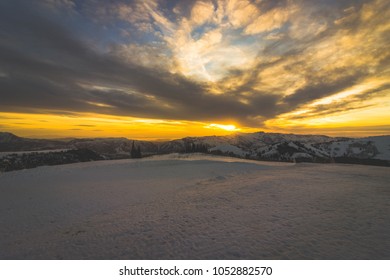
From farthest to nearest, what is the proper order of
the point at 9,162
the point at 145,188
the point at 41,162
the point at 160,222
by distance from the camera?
1. the point at 41,162
2. the point at 9,162
3. the point at 145,188
4. the point at 160,222

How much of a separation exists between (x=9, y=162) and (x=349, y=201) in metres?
48.7

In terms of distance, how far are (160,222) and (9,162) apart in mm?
40488

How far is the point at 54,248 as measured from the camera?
8.54 meters

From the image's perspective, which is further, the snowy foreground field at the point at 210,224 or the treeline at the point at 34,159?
the treeline at the point at 34,159

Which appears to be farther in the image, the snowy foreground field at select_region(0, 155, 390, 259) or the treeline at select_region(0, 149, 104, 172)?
the treeline at select_region(0, 149, 104, 172)

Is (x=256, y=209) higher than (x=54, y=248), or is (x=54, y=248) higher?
(x=256, y=209)

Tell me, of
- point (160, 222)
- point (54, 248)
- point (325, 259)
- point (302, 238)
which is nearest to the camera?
point (325, 259)

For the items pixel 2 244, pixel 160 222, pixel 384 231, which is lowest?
pixel 2 244

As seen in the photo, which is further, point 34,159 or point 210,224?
point 34,159

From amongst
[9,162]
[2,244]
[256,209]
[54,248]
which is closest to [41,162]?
[9,162]

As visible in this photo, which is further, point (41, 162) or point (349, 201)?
point (41, 162)
